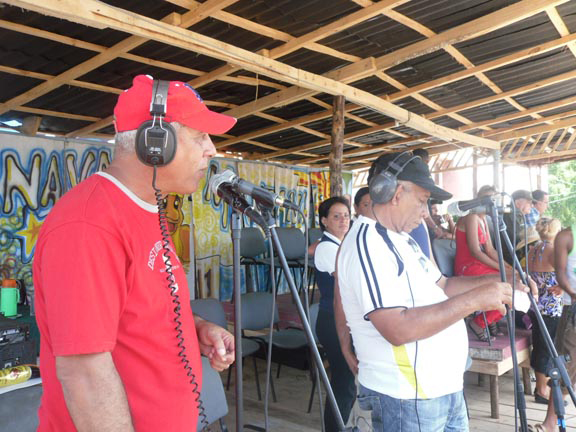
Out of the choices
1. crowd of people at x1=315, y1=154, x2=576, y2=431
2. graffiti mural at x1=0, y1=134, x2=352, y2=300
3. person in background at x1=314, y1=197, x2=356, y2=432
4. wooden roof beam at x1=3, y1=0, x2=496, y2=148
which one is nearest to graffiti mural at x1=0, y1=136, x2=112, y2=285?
graffiti mural at x1=0, y1=134, x2=352, y2=300

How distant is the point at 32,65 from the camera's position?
493 cm

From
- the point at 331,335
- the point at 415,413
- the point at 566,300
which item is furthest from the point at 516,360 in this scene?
the point at 566,300

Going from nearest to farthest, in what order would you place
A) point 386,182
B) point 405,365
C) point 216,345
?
point 216,345
point 405,365
point 386,182

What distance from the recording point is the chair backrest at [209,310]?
3.59 metres

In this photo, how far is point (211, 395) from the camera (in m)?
2.67

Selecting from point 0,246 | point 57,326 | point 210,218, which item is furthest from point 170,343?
point 210,218

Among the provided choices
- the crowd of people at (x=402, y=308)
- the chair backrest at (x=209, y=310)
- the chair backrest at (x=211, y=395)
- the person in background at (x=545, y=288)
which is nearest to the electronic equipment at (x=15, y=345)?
the chair backrest at (x=211, y=395)

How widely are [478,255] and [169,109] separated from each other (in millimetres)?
3773

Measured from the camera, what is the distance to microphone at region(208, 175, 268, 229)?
166cm

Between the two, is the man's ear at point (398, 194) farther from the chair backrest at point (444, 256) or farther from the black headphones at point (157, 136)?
the chair backrest at point (444, 256)

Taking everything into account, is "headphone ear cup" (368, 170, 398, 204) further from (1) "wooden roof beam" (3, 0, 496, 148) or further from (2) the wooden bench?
(2) the wooden bench

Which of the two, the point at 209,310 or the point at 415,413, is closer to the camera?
the point at 415,413

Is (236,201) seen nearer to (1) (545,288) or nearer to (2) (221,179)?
(2) (221,179)

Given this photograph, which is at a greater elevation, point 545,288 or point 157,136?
point 157,136
